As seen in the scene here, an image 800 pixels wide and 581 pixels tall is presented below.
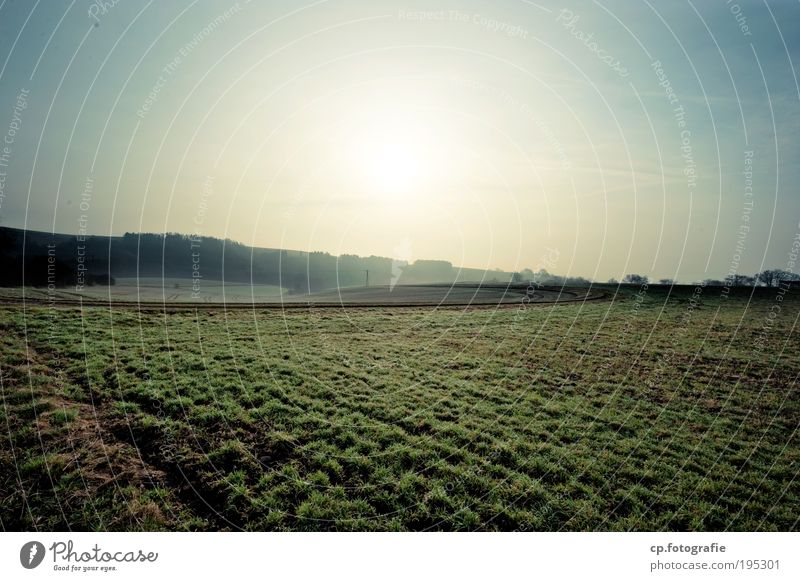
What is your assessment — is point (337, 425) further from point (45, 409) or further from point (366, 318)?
point (366, 318)

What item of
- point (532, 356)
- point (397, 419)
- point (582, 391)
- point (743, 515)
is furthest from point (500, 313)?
point (743, 515)

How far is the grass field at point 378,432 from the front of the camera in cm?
860

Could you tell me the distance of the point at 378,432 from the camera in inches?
466

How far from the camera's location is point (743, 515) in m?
9.07

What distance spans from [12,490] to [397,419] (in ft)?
29.6
